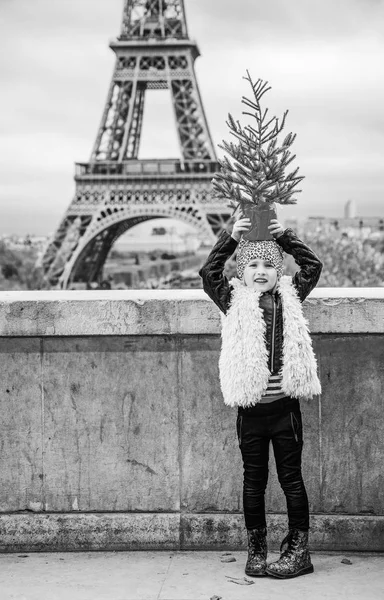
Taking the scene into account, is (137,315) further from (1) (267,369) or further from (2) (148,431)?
(1) (267,369)

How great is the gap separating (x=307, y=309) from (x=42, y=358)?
1.54 meters

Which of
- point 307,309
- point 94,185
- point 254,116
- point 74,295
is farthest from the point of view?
point 94,185

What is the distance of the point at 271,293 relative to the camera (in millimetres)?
5156

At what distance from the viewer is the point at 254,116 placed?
4.98 metres

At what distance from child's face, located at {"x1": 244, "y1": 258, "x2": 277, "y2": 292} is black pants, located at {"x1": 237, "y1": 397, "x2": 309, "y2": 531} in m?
0.58

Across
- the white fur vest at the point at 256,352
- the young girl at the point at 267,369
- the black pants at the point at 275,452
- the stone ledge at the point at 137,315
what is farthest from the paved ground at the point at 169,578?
the stone ledge at the point at 137,315

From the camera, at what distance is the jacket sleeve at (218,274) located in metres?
5.18

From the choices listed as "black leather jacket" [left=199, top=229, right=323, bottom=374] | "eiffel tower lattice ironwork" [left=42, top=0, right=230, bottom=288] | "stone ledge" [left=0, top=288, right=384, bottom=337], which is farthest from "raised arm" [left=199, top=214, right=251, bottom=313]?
"eiffel tower lattice ironwork" [left=42, top=0, right=230, bottom=288]

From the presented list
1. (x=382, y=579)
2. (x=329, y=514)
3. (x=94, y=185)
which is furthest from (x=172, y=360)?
(x=94, y=185)

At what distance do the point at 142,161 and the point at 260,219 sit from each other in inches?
1946

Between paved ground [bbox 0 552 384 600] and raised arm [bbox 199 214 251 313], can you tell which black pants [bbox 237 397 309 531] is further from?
raised arm [bbox 199 214 251 313]

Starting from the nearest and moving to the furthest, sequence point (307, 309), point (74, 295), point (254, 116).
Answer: point (254, 116)
point (307, 309)
point (74, 295)

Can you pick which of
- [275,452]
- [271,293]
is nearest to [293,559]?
[275,452]

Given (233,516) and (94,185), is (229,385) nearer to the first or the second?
(233,516)
